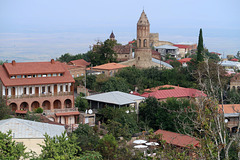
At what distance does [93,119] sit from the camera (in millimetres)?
36656

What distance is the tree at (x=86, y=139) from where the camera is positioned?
85.9 feet

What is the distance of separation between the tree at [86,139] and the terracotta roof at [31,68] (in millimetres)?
10847

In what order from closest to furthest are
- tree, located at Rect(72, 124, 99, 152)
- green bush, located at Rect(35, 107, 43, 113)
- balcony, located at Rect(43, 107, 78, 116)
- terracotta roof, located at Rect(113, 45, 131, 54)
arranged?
tree, located at Rect(72, 124, 99, 152), green bush, located at Rect(35, 107, 43, 113), balcony, located at Rect(43, 107, 78, 116), terracotta roof, located at Rect(113, 45, 131, 54)

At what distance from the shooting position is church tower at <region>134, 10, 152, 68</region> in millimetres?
55719

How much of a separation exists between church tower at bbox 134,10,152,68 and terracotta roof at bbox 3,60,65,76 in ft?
55.8

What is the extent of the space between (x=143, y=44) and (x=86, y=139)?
100.0 ft

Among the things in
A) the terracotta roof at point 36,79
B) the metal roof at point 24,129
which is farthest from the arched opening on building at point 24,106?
the metal roof at point 24,129

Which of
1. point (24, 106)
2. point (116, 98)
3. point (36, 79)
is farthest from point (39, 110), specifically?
point (116, 98)

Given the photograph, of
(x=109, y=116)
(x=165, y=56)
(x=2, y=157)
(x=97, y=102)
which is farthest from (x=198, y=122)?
(x=165, y=56)

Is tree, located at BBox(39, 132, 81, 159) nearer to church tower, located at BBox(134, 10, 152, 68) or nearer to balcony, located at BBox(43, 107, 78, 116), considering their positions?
balcony, located at BBox(43, 107, 78, 116)

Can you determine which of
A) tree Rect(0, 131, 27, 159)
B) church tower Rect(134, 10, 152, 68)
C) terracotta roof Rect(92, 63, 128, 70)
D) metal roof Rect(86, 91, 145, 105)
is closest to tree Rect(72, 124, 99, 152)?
tree Rect(0, 131, 27, 159)

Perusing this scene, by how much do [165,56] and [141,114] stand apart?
135 ft

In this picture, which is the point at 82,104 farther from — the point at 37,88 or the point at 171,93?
the point at 171,93

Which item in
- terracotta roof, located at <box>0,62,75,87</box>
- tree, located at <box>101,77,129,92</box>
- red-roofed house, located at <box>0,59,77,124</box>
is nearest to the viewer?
red-roofed house, located at <box>0,59,77,124</box>
